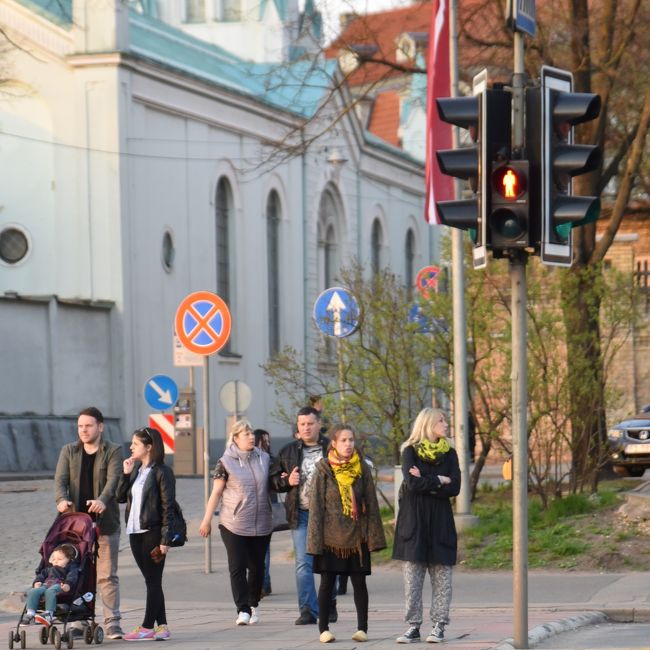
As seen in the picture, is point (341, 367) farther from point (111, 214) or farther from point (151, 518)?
point (111, 214)

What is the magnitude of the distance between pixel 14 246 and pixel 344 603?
2706cm

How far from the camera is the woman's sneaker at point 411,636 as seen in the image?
12233 millimetres

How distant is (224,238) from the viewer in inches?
1863

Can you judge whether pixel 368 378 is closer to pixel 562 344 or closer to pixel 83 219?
pixel 562 344

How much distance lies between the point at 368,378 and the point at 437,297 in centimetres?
130

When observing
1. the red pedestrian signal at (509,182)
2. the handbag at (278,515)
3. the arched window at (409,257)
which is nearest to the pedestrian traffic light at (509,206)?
the red pedestrian signal at (509,182)

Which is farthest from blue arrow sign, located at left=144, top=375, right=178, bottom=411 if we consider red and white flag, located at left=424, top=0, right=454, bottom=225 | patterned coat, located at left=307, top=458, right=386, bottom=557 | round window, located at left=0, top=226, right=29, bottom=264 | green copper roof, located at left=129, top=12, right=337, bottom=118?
round window, located at left=0, top=226, right=29, bottom=264

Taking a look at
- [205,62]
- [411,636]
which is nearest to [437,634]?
[411,636]

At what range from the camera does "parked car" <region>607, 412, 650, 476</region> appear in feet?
100

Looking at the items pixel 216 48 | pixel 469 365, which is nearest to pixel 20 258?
pixel 216 48

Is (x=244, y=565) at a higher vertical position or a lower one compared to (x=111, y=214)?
lower

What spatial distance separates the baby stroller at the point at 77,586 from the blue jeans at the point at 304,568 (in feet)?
5.54

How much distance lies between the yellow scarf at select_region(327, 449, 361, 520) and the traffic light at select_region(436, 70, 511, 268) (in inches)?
98.6

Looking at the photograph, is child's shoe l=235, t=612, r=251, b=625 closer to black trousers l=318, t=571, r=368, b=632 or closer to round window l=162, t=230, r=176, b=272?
black trousers l=318, t=571, r=368, b=632
